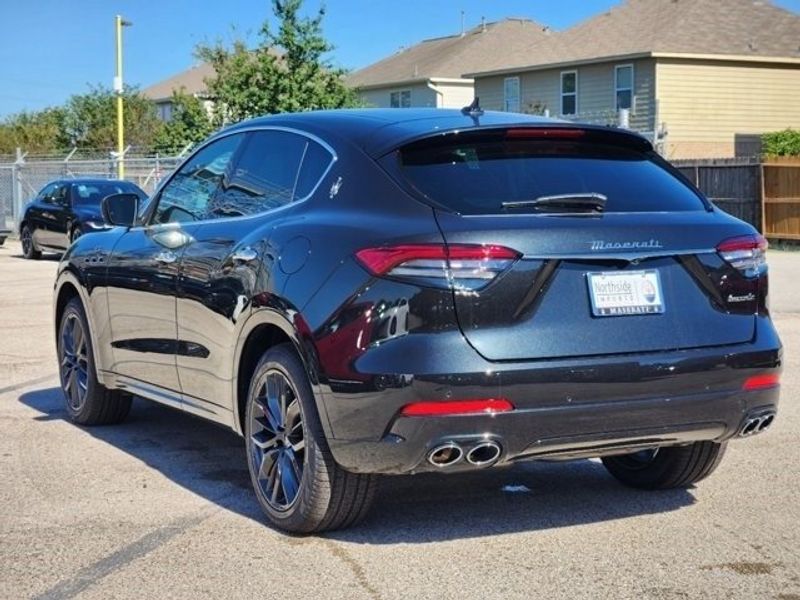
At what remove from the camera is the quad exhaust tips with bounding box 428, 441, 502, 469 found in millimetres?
4578

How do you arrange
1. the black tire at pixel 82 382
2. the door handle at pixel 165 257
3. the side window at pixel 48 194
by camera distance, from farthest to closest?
the side window at pixel 48 194
the black tire at pixel 82 382
the door handle at pixel 165 257

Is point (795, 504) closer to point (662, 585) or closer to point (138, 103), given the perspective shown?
point (662, 585)

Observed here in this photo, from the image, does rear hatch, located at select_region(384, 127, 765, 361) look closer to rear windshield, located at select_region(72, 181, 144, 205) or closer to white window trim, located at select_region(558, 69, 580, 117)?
rear windshield, located at select_region(72, 181, 144, 205)

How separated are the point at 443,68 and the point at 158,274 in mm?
42217

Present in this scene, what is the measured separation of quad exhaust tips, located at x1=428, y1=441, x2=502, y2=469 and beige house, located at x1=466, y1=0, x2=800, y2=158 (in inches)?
1185

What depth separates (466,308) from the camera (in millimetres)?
4578

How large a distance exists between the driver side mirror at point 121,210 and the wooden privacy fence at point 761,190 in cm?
1889

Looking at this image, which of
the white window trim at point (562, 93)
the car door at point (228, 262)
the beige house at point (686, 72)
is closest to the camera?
the car door at point (228, 262)

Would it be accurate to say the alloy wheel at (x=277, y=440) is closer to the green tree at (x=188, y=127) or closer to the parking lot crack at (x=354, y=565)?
the parking lot crack at (x=354, y=565)

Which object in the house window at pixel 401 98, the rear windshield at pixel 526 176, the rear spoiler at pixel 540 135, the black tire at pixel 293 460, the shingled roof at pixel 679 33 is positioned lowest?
the black tire at pixel 293 460

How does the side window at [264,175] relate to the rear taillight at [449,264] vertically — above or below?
above

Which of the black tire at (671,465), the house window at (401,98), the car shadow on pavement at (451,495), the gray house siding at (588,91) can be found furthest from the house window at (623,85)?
the black tire at (671,465)

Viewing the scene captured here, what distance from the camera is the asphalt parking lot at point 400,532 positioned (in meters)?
4.58

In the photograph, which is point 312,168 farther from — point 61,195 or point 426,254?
point 61,195
